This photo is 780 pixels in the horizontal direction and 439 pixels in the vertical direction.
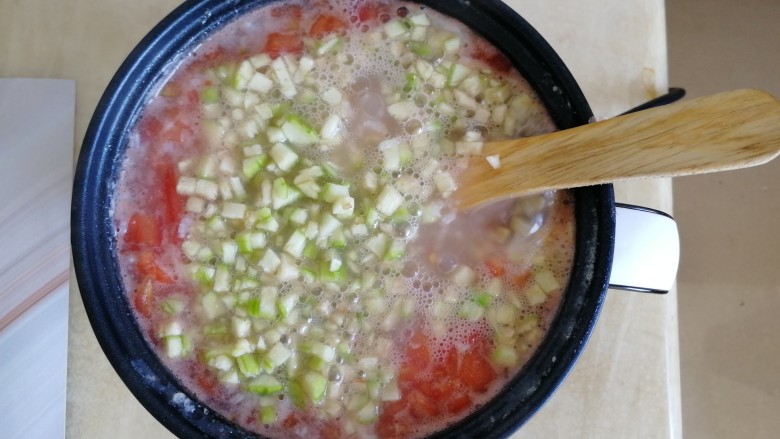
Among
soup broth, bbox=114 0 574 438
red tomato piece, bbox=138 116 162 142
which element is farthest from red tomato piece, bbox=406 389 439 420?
red tomato piece, bbox=138 116 162 142

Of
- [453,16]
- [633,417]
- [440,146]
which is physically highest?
[453,16]

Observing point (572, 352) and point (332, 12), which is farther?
point (332, 12)

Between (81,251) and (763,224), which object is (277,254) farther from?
(763,224)

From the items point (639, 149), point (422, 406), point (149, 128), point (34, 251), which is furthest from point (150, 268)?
point (639, 149)

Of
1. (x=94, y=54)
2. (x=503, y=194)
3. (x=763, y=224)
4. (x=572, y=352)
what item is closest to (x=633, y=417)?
(x=572, y=352)

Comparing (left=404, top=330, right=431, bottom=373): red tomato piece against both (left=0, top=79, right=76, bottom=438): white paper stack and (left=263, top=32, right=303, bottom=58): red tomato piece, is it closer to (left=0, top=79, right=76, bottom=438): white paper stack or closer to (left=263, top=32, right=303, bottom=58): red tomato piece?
(left=263, top=32, right=303, bottom=58): red tomato piece

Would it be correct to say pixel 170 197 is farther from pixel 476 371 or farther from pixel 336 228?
pixel 476 371

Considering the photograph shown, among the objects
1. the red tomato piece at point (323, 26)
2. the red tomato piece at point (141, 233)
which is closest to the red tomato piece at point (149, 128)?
the red tomato piece at point (141, 233)
